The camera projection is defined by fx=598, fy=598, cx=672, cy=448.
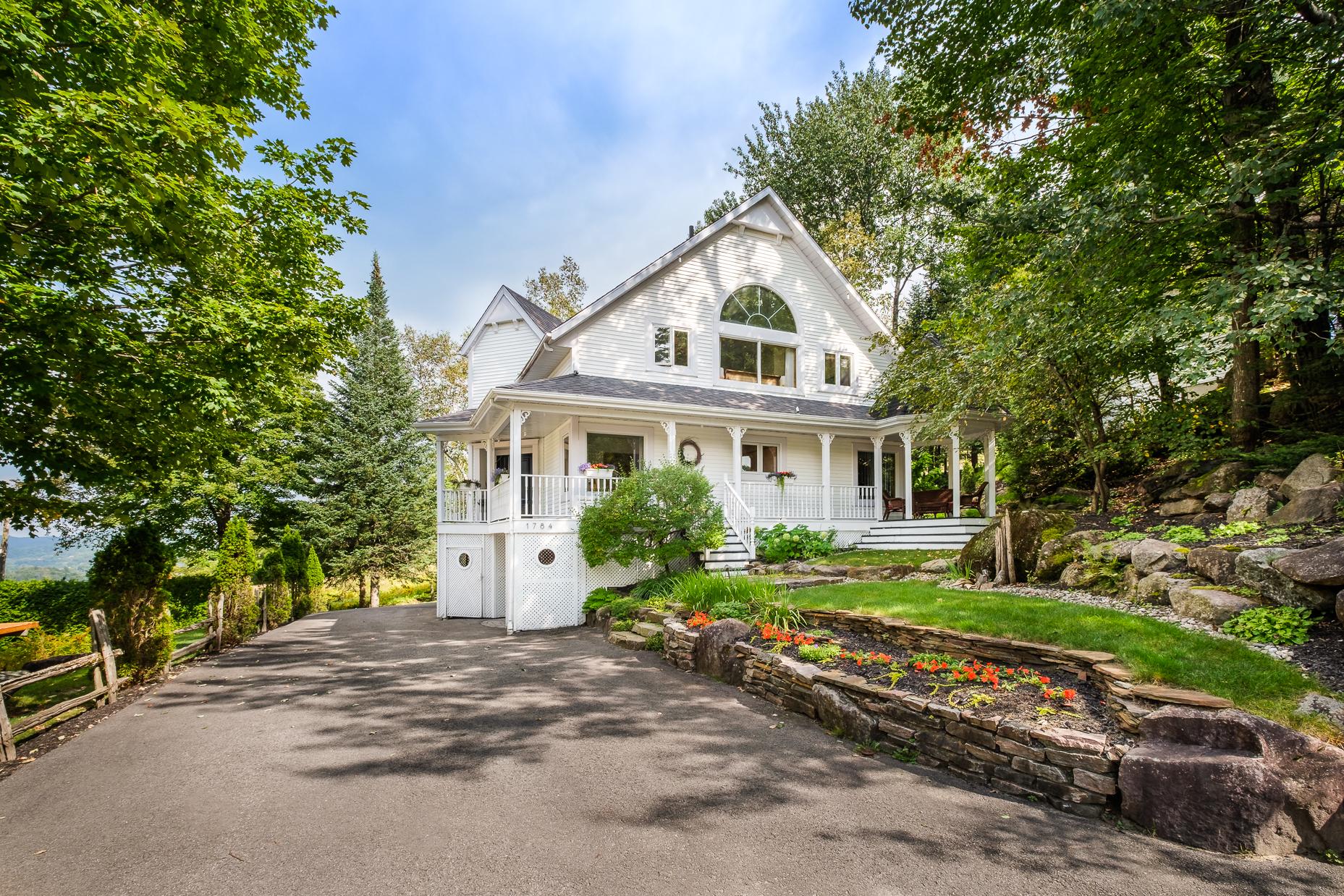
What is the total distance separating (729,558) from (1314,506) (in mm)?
8508

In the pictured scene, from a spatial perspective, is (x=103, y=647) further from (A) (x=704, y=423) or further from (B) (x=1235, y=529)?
(B) (x=1235, y=529)

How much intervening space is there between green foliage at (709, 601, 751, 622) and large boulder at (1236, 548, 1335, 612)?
4.98 m

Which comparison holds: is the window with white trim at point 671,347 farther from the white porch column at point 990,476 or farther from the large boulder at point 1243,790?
the large boulder at point 1243,790

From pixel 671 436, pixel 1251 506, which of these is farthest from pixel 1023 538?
pixel 671 436

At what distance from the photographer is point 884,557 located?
12266 millimetres

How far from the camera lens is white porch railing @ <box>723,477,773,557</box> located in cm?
1334

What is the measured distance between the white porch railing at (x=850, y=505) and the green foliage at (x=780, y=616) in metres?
8.07

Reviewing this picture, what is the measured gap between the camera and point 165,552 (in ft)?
26.7

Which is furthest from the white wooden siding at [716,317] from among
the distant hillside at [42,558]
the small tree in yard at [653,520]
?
the distant hillside at [42,558]

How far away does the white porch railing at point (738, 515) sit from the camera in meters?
13.3

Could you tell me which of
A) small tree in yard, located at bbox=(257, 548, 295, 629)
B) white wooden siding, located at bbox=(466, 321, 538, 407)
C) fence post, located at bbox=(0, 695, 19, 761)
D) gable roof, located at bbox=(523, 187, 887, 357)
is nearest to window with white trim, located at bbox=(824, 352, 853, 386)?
gable roof, located at bbox=(523, 187, 887, 357)

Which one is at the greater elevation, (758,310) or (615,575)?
(758,310)

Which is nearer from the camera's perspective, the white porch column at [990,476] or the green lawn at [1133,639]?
the green lawn at [1133,639]

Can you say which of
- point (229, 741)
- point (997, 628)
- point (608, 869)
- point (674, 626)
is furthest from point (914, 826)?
point (229, 741)
